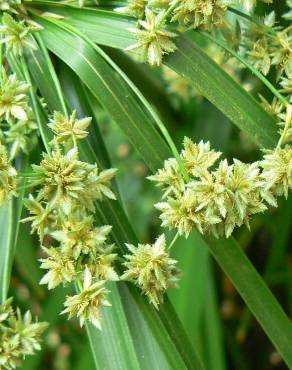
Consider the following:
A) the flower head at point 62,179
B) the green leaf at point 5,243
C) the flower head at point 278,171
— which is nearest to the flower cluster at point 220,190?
the flower head at point 278,171

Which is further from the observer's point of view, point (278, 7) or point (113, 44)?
point (278, 7)

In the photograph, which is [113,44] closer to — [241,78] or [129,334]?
[129,334]

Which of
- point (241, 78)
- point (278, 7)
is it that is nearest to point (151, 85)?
point (241, 78)

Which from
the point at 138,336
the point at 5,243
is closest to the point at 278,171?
the point at 138,336

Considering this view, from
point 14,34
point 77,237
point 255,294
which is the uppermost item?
point 14,34

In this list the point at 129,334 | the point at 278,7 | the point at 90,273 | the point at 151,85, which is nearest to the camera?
Result: the point at 90,273

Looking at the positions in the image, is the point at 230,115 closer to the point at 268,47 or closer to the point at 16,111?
the point at 268,47
